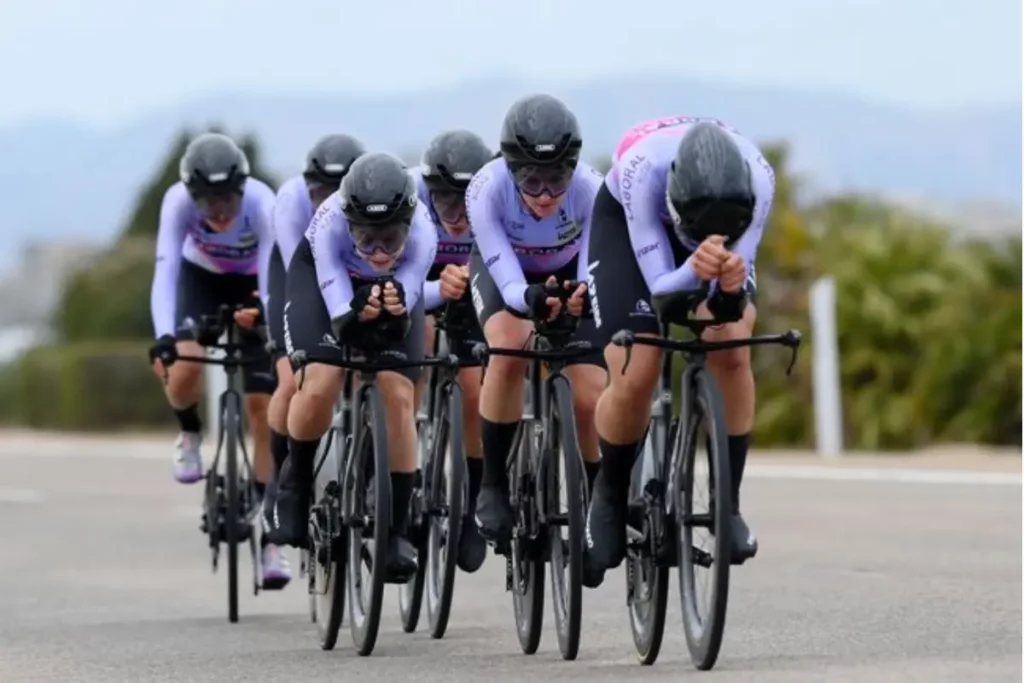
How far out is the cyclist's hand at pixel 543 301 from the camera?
9.88m

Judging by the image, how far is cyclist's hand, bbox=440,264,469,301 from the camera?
37.2ft

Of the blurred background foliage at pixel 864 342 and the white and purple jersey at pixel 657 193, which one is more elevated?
the white and purple jersey at pixel 657 193

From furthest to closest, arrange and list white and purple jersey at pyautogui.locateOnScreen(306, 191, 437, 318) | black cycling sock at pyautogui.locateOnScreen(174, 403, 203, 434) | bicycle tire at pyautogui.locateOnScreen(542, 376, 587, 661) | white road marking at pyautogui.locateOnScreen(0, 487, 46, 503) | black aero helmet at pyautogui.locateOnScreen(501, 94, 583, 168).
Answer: white road marking at pyautogui.locateOnScreen(0, 487, 46, 503)
black cycling sock at pyautogui.locateOnScreen(174, 403, 203, 434)
white and purple jersey at pyautogui.locateOnScreen(306, 191, 437, 318)
black aero helmet at pyautogui.locateOnScreen(501, 94, 583, 168)
bicycle tire at pyautogui.locateOnScreen(542, 376, 587, 661)

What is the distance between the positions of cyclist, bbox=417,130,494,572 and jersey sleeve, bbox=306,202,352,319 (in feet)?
2.34

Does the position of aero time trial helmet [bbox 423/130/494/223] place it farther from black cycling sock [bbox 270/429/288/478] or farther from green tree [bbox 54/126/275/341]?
green tree [bbox 54/126/275/341]

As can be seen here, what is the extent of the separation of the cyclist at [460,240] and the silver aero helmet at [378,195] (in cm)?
87

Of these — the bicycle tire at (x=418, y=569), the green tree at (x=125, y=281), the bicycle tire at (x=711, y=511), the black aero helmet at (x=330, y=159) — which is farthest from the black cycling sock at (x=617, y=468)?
the green tree at (x=125, y=281)

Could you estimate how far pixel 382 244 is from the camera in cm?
1064

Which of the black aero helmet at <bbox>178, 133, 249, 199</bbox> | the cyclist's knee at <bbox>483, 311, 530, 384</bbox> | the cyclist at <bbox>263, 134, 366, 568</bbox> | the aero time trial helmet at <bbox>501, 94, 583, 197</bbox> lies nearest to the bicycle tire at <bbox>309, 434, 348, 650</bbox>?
the cyclist's knee at <bbox>483, 311, 530, 384</bbox>

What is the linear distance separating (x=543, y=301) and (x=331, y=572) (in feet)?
4.80

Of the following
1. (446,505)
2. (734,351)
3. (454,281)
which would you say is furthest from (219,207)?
(734,351)

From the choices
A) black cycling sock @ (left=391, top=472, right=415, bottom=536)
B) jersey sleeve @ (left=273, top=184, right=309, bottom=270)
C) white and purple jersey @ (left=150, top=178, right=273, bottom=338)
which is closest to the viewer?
black cycling sock @ (left=391, top=472, right=415, bottom=536)

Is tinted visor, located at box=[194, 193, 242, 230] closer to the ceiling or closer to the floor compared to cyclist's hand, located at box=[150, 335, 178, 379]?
closer to the ceiling

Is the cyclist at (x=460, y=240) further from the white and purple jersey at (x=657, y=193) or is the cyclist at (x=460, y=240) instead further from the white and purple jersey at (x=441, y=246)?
the white and purple jersey at (x=657, y=193)
